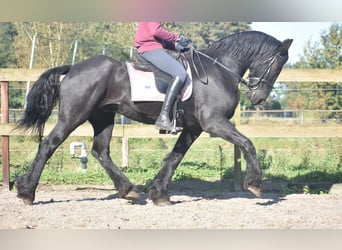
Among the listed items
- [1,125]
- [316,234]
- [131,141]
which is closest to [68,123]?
[1,125]

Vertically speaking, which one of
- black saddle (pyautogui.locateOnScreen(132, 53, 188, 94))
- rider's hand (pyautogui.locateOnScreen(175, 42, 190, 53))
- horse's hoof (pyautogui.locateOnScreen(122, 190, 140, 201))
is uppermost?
rider's hand (pyautogui.locateOnScreen(175, 42, 190, 53))

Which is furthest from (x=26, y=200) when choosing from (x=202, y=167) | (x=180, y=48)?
(x=202, y=167)

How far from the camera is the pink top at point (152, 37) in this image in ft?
20.0

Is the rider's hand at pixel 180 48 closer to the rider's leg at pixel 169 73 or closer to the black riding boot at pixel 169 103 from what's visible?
the rider's leg at pixel 169 73

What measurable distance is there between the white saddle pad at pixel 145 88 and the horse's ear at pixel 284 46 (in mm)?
1239

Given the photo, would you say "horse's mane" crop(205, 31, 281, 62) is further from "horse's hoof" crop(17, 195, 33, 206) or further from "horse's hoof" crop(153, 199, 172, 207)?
"horse's hoof" crop(17, 195, 33, 206)

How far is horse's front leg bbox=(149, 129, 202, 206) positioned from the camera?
6434mm

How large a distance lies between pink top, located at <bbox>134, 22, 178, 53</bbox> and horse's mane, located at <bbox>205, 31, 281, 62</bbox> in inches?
27.9

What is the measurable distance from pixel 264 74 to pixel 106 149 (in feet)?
7.23

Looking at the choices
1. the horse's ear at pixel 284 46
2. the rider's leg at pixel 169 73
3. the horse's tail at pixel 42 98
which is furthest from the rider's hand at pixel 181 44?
the horse's tail at pixel 42 98

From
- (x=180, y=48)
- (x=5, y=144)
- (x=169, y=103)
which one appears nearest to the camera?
(x=169, y=103)

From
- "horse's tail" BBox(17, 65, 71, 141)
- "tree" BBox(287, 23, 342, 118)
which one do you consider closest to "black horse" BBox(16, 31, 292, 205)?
"horse's tail" BBox(17, 65, 71, 141)

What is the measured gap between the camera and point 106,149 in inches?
264

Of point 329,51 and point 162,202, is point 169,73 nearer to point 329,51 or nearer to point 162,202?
point 162,202
